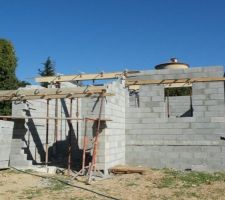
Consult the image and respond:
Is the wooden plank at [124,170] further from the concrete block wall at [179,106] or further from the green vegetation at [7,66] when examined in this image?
the green vegetation at [7,66]

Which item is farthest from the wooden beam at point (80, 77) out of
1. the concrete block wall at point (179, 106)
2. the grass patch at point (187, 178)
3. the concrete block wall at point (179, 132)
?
the grass patch at point (187, 178)

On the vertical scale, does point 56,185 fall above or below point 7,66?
below

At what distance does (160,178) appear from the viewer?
37.0 feet

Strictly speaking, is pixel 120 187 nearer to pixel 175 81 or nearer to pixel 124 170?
pixel 124 170

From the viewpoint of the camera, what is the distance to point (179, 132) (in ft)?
44.0

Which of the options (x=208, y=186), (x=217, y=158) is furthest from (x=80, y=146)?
(x=208, y=186)

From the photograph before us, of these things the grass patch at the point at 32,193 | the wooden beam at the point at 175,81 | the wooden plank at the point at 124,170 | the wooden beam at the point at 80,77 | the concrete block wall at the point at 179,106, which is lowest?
the grass patch at the point at 32,193

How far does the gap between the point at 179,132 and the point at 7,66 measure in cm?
1295

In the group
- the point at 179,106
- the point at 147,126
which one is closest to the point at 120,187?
the point at 147,126

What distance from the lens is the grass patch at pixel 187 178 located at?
10630 mm

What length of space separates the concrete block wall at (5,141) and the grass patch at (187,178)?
4.88 meters

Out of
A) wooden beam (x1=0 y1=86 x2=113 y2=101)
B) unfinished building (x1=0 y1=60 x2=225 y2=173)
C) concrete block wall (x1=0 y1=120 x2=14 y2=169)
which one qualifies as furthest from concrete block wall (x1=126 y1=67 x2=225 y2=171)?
concrete block wall (x1=0 y1=120 x2=14 y2=169)

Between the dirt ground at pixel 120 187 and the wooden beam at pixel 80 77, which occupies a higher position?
the wooden beam at pixel 80 77

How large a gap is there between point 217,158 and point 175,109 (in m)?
5.72
